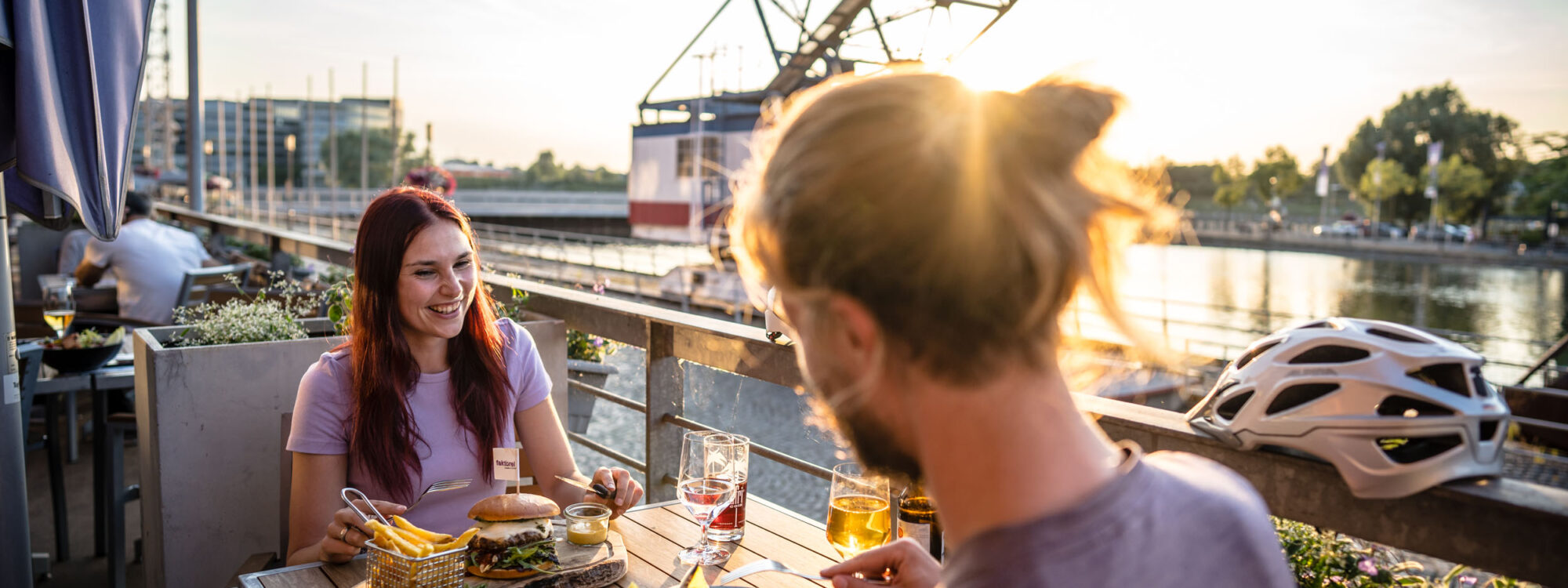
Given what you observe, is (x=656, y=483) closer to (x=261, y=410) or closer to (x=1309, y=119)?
(x=261, y=410)

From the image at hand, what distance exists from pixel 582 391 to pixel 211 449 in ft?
5.93

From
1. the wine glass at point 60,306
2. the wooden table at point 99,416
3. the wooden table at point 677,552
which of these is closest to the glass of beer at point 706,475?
the wooden table at point 677,552

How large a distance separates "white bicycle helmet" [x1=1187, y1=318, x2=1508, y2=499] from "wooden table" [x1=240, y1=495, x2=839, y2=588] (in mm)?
754

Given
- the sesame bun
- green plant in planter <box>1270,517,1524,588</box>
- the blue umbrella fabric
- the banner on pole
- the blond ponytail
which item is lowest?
green plant in planter <box>1270,517,1524,588</box>

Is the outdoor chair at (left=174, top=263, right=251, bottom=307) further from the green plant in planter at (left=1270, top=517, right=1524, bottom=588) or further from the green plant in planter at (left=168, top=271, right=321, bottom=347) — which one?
the green plant in planter at (left=1270, top=517, right=1524, bottom=588)

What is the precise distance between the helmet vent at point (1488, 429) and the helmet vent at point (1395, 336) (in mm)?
159

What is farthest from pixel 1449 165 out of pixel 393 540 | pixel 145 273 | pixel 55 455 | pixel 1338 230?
pixel 393 540

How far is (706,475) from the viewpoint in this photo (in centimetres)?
169

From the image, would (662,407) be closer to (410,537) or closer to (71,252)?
(410,537)

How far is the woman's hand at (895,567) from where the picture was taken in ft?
3.99

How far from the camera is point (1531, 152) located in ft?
212

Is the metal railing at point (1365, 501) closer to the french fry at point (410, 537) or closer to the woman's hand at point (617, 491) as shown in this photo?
the woman's hand at point (617, 491)

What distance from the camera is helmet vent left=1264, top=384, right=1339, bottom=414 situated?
140cm

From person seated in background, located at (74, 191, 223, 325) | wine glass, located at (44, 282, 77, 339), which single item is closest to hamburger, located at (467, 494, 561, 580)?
wine glass, located at (44, 282, 77, 339)
